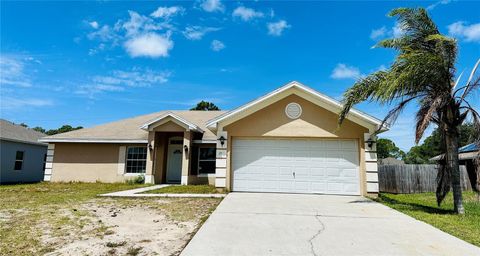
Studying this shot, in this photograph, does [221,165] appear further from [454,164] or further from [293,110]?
[454,164]

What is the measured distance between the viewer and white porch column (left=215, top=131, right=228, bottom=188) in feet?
39.3

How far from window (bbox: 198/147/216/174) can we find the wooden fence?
9719 mm

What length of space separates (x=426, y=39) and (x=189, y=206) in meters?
8.41

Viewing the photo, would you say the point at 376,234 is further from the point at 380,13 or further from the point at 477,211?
the point at 380,13

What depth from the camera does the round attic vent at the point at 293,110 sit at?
39.9ft

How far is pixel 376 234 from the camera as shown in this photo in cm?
584

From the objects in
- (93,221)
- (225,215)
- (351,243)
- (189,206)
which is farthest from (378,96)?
(93,221)

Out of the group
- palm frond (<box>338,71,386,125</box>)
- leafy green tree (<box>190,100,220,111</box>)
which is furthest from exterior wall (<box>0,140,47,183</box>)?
leafy green tree (<box>190,100,220,111</box>)

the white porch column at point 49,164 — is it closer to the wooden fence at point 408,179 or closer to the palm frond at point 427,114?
the palm frond at point 427,114

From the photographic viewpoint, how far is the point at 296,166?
11.9 meters

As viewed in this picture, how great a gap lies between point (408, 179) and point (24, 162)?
2422cm

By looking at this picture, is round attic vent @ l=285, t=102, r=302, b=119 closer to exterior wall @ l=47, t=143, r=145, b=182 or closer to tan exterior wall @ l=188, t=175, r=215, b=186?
tan exterior wall @ l=188, t=175, r=215, b=186

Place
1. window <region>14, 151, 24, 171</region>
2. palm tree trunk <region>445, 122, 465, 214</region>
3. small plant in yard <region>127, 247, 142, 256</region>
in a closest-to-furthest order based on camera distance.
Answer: small plant in yard <region>127, 247, 142, 256</region> → palm tree trunk <region>445, 122, 465, 214</region> → window <region>14, 151, 24, 171</region>

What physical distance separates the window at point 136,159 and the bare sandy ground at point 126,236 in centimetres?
943
